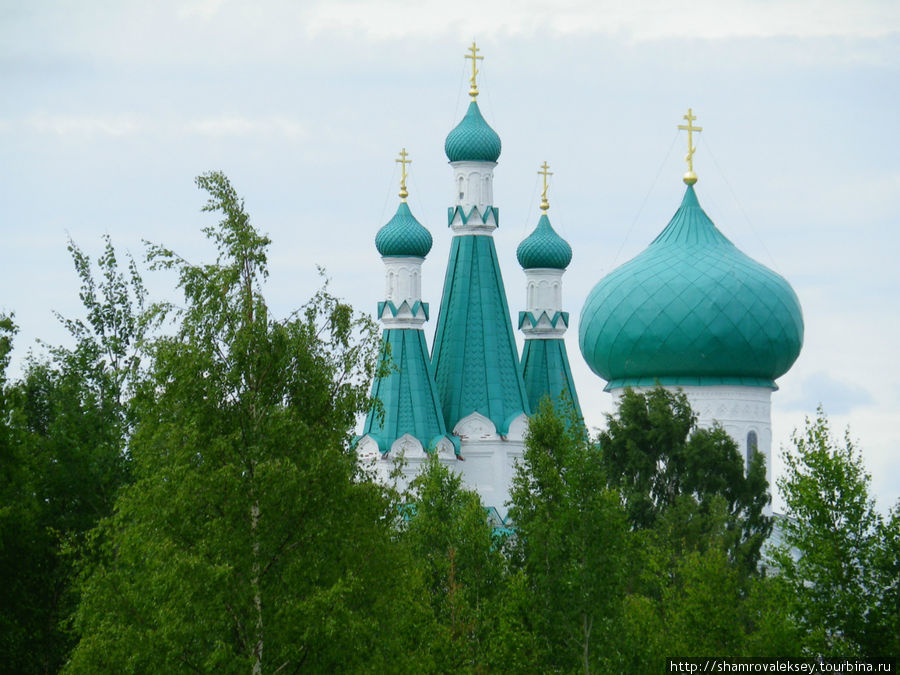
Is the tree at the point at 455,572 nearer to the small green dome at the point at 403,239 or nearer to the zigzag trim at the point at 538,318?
the small green dome at the point at 403,239

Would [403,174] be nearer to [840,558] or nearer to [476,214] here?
[476,214]

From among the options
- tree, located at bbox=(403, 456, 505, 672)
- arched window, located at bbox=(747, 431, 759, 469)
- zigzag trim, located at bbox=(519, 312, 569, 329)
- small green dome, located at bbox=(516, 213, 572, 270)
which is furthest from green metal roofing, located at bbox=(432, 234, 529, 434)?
tree, located at bbox=(403, 456, 505, 672)

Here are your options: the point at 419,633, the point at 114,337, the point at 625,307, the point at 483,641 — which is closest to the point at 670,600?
the point at 483,641

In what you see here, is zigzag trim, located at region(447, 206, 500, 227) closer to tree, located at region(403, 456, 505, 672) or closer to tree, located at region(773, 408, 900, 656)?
tree, located at region(403, 456, 505, 672)

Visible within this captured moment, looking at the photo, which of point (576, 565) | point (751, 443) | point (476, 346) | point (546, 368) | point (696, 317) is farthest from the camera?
point (546, 368)

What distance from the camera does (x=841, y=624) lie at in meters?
13.4

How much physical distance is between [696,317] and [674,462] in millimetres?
3042

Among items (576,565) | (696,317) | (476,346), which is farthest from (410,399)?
(576,565)

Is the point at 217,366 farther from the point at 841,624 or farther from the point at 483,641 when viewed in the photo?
the point at 841,624

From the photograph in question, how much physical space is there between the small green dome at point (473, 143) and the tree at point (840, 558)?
13.0 meters

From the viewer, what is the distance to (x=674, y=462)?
80.0ft

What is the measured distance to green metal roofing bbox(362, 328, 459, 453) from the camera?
25.2 meters

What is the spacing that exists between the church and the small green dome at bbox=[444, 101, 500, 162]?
0.07 ft

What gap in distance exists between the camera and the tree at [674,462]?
79.2 feet
